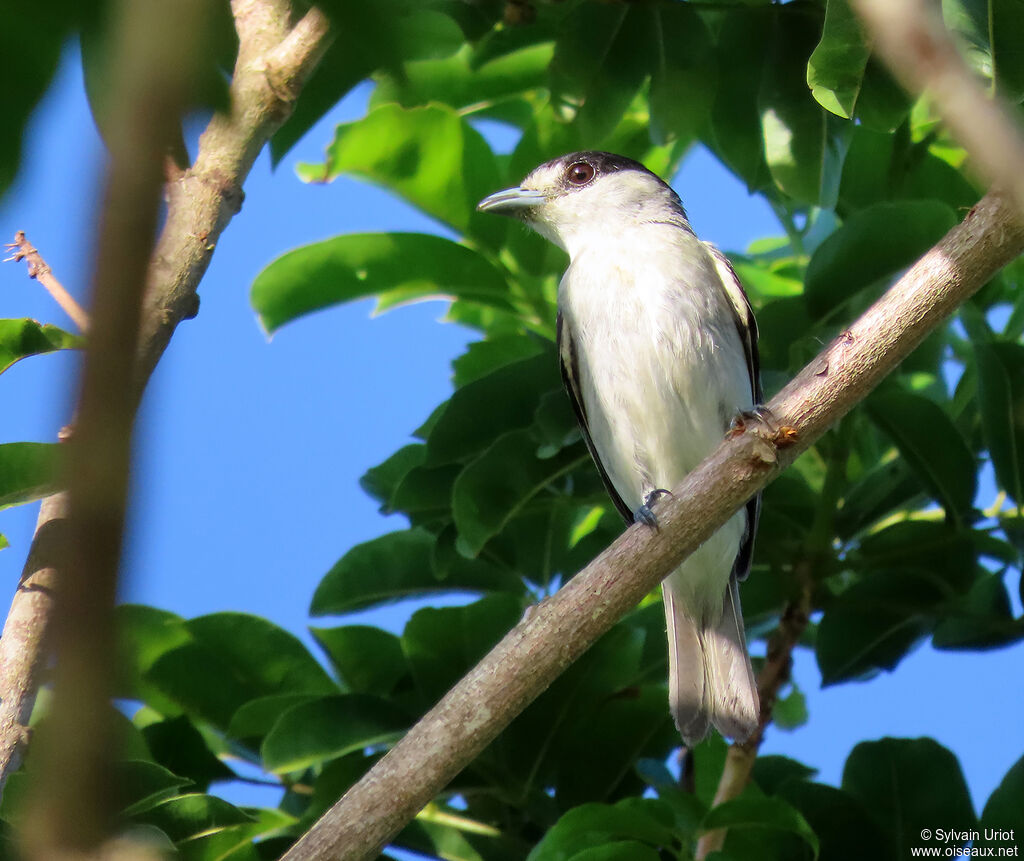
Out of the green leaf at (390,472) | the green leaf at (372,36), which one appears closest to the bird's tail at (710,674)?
the green leaf at (390,472)

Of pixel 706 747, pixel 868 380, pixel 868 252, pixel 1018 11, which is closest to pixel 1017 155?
pixel 868 380

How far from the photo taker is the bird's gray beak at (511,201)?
12.9 feet

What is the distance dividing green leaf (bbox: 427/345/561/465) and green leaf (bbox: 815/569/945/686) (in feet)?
3.69

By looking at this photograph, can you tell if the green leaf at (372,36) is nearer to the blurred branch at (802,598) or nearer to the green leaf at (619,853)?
the green leaf at (619,853)

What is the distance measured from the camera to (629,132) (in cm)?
439

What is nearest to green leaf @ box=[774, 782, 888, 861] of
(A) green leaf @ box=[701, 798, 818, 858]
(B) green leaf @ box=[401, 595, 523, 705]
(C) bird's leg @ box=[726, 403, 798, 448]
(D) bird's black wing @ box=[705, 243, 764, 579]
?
(A) green leaf @ box=[701, 798, 818, 858]

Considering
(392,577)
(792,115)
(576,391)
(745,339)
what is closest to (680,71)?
(792,115)

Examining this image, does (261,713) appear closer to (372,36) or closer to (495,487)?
(495,487)

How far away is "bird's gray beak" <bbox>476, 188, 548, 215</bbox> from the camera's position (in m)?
3.94

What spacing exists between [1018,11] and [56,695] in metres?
2.51

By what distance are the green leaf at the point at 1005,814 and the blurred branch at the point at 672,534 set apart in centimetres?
127

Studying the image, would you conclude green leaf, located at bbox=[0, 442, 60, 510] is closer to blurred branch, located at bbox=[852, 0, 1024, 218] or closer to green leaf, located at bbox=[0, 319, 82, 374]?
green leaf, located at bbox=[0, 319, 82, 374]

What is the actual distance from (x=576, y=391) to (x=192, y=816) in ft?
6.09

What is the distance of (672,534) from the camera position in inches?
92.5
